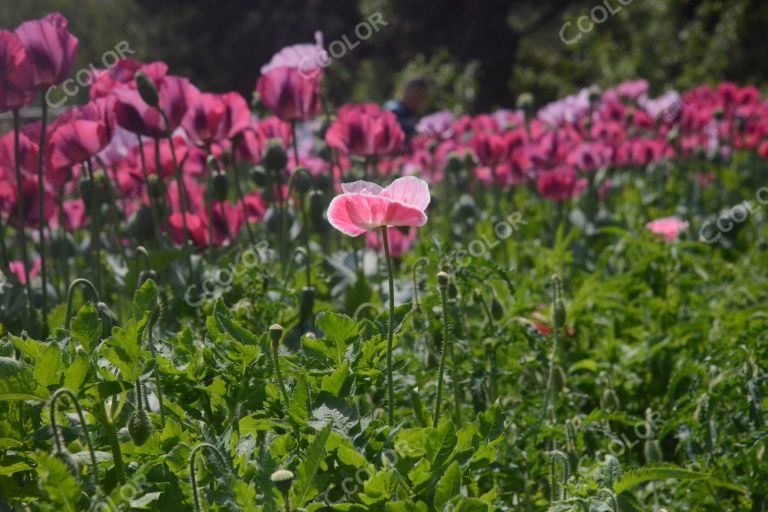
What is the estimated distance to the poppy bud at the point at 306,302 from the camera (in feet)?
6.29

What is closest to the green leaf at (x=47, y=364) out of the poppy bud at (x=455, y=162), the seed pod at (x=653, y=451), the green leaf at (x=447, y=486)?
the green leaf at (x=447, y=486)

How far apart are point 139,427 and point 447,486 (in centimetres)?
41

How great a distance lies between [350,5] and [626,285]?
16562mm

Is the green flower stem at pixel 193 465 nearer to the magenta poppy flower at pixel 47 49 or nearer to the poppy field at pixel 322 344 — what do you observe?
the poppy field at pixel 322 344

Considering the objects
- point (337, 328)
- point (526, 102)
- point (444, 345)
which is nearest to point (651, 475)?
point (444, 345)

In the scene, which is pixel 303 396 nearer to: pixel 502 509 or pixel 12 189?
pixel 502 509

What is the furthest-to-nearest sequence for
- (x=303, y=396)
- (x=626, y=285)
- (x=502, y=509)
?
(x=626, y=285), (x=502, y=509), (x=303, y=396)

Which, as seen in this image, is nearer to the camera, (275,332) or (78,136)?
(275,332)

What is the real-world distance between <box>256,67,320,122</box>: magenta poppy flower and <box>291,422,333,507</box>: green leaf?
5.04 ft

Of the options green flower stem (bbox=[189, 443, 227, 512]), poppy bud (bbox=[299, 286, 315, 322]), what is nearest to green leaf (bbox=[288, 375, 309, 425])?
green flower stem (bbox=[189, 443, 227, 512])

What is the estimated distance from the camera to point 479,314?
2.53 metres

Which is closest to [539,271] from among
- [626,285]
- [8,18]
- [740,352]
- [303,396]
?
[626,285]

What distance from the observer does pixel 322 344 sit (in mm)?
1199

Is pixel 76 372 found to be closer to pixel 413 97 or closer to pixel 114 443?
pixel 114 443
